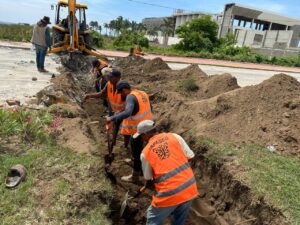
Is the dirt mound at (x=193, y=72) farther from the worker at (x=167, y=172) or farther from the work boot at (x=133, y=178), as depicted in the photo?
the worker at (x=167, y=172)

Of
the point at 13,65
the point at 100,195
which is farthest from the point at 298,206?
the point at 13,65

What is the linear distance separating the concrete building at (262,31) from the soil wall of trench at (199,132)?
3743 cm

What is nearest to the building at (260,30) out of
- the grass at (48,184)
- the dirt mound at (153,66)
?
the dirt mound at (153,66)

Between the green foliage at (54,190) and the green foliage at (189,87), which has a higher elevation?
the green foliage at (189,87)

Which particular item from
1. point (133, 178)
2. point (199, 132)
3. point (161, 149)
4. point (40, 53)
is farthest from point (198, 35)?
point (161, 149)

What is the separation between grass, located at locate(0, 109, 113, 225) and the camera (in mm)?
3656

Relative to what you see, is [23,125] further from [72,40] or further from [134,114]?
[72,40]

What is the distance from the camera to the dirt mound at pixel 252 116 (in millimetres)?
6168

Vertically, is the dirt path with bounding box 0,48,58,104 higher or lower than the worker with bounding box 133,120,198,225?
lower

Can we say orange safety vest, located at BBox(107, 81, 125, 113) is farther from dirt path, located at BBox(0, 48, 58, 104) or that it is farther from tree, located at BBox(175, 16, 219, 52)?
tree, located at BBox(175, 16, 219, 52)

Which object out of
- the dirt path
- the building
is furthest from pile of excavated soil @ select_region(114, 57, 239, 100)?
the building

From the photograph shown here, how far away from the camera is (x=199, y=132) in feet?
21.7

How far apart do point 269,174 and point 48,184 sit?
11.3 ft

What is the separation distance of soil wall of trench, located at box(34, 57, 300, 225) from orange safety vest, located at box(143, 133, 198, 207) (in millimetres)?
1418
